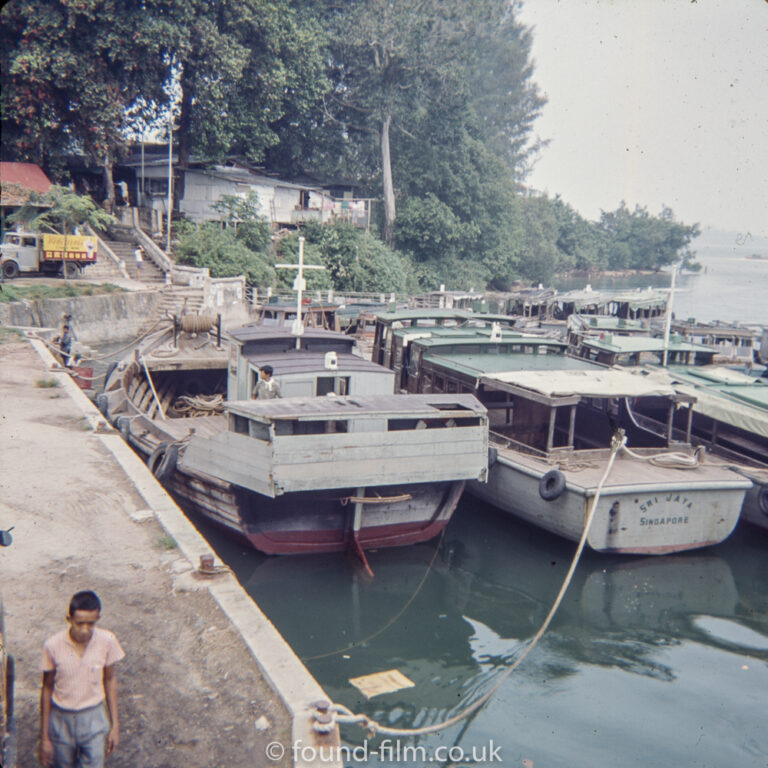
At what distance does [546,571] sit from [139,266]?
25945mm

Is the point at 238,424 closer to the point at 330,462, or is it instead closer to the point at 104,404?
the point at 330,462

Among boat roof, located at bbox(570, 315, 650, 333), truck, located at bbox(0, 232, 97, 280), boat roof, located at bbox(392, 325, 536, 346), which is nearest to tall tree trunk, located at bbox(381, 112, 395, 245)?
truck, located at bbox(0, 232, 97, 280)

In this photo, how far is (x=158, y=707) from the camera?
16.7 ft

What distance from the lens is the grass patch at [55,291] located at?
22.1 metres

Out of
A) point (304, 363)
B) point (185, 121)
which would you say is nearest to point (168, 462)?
point (304, 363)

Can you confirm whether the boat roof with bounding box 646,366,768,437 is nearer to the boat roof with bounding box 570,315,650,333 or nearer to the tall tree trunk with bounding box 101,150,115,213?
the boat roof with bounding box 570,315,650,333

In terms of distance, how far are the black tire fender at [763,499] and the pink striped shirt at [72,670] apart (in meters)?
10.7

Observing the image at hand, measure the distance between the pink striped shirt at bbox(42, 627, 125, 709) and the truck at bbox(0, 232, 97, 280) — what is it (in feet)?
81.4

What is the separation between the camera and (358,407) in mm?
9672

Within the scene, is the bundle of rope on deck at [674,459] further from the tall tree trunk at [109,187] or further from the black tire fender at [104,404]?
the tall tree trunk at [109,187]

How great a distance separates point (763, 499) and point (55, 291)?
833 inches

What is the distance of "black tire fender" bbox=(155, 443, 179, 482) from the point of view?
36.5 feet

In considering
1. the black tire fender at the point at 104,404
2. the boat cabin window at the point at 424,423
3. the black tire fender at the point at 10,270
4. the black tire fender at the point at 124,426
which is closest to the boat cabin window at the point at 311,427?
the boat cabin window at the point at 424,423

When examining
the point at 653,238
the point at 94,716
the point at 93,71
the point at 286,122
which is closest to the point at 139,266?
the point at 93,71
